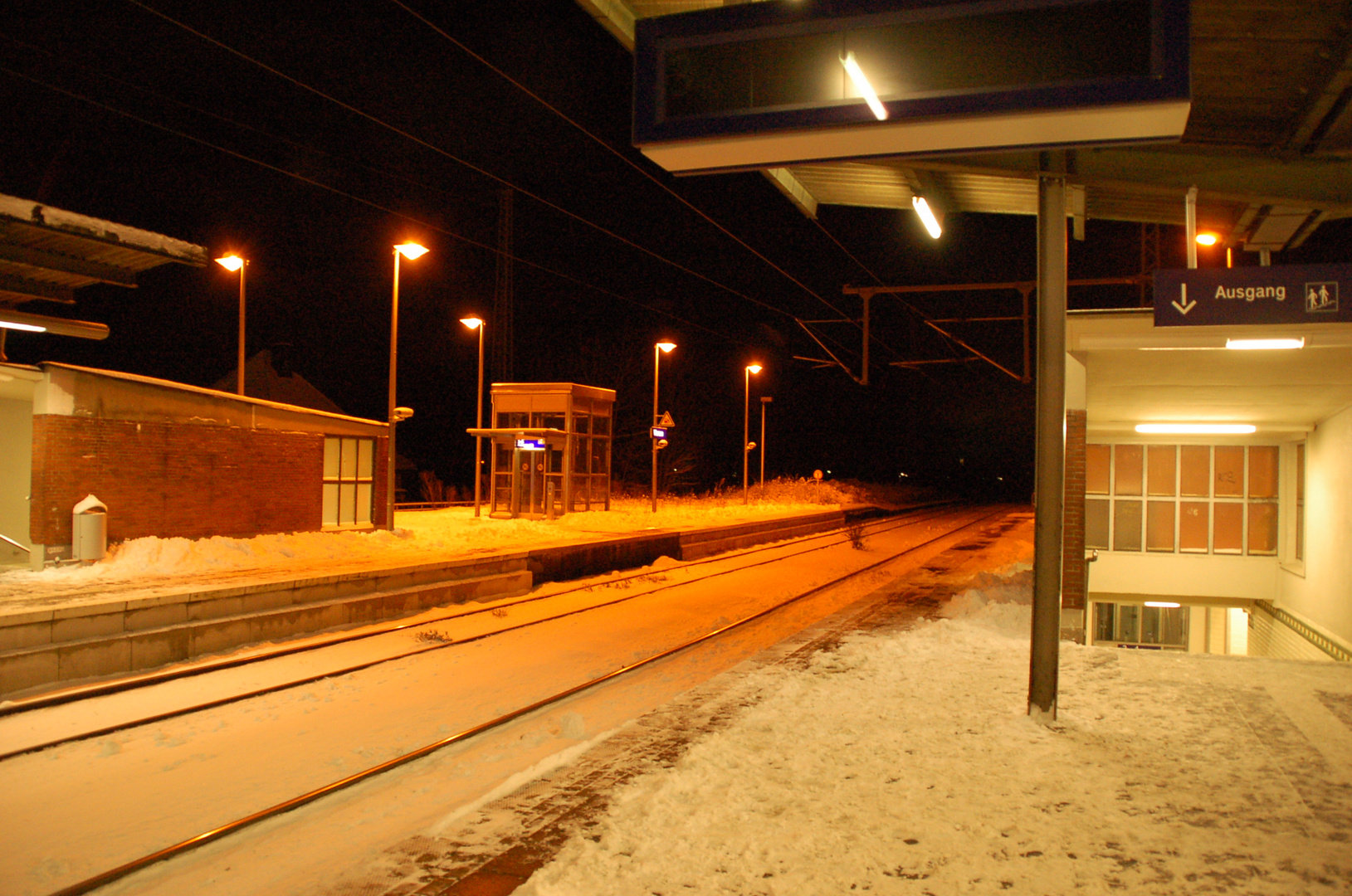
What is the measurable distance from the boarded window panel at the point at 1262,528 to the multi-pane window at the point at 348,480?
17.4 m

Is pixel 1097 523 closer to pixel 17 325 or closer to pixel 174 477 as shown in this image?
pixel 174 477

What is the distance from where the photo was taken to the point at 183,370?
49.2m

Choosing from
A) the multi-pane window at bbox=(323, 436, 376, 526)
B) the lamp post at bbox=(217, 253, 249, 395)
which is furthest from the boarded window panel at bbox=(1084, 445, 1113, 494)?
the lamp post at bbox=(217, 253, 249, 395)

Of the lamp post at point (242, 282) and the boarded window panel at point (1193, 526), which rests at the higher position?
the lamp post at point (242, 282)

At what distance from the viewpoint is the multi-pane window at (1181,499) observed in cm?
1448

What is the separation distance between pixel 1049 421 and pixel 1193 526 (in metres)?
10.6

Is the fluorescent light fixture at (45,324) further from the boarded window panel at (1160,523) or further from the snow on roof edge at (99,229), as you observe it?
the boarded window panel at (1160,523)

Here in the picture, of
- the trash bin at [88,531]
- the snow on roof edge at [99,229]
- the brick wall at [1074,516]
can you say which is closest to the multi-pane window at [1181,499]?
the brick wall at [1074,516]

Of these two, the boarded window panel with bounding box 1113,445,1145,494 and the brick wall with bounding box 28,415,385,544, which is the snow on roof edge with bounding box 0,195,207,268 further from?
the boarded window panel with bounding box 1113,445,1145,494

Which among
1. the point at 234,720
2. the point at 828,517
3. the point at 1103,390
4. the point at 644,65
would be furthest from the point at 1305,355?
the point at 828,517

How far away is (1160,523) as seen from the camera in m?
A: 14.8

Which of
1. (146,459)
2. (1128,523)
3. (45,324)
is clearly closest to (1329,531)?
(1128,523)

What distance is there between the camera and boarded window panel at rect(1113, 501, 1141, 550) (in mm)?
14844

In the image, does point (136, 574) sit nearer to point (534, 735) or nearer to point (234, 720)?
point (234, 720)
